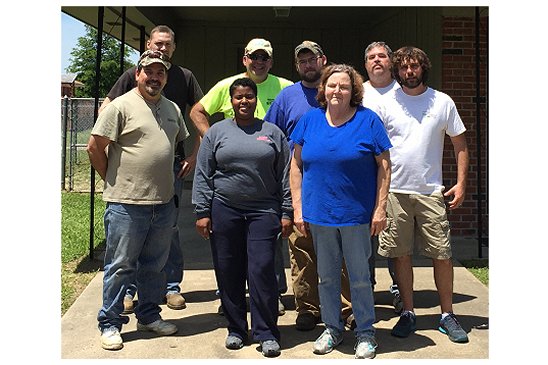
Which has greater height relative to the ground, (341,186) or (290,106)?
(290,106)

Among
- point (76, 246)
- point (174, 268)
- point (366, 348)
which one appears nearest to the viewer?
point (366, 348)

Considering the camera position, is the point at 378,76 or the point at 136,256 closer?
the point at 136,256

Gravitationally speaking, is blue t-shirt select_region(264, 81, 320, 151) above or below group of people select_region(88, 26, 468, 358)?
above

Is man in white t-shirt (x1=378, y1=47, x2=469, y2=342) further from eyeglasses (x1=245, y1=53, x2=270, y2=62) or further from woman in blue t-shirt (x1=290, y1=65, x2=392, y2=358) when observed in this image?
eyeglasses (x1=245, y1=53, x2=270, y2=62)

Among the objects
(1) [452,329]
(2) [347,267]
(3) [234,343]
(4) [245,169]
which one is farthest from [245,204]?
(1) [452,329]

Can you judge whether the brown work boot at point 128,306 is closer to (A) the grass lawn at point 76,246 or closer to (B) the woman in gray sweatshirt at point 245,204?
(A) the grass lawn at point 76,246

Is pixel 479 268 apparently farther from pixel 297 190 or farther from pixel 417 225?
pixel 297 190

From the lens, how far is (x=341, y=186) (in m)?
3.50

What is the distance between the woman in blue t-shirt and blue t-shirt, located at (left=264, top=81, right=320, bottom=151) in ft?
1.02

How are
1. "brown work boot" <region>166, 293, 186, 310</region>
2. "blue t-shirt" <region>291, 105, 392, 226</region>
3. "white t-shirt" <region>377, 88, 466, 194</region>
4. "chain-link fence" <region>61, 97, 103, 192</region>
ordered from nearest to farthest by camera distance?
"blue t-shirt" <region>291, 105, 392, 226</region> → "white t-shirt" <region>377, 88, 466, 194</region> → "brown work boot" <region>166, 293, 186, 310</region> → "chain-link fence" <region>61, 97, 103, 192</region>

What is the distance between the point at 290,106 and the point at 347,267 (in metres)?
1.14

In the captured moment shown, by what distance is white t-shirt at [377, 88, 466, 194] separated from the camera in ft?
12.7

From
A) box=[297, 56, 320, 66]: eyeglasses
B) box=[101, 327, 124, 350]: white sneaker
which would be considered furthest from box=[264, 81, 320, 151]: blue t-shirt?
box=[101, 327, 124, 350]: white sneaker

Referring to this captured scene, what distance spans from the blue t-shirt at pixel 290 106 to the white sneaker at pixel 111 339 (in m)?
1.64
